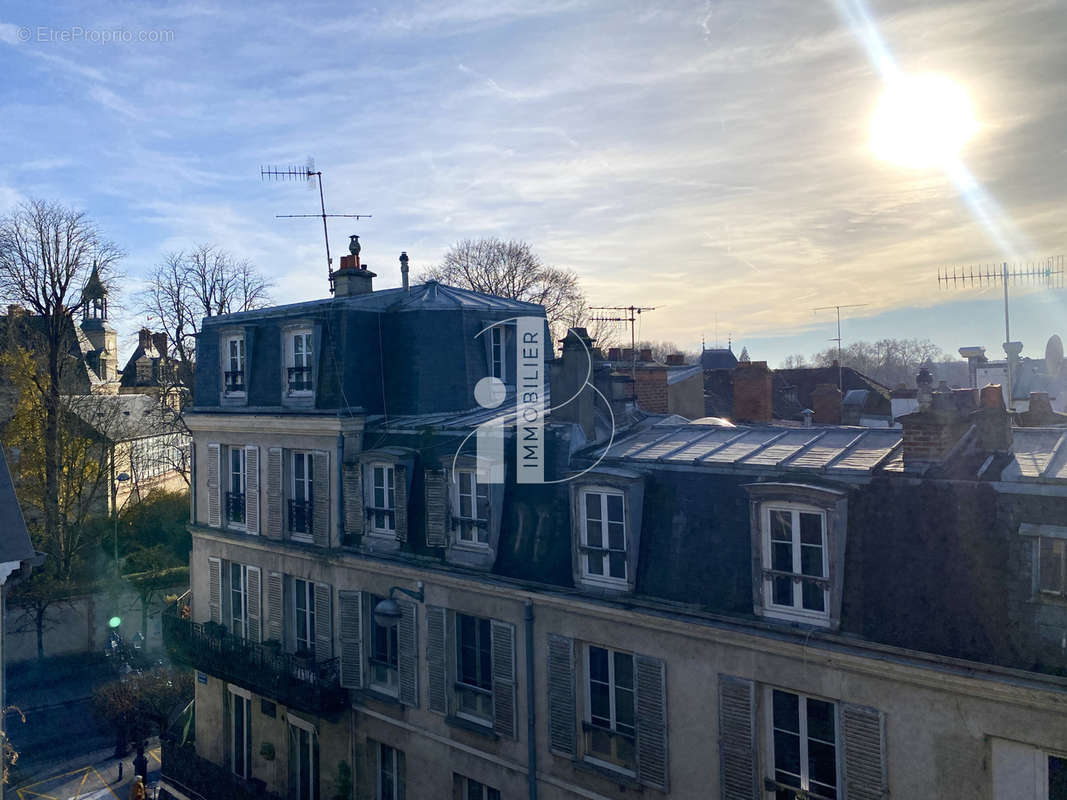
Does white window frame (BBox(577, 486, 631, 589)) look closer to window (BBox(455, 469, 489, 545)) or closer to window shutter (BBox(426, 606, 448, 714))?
window (BBox(455, 469, 489, 545))

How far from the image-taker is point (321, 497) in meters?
15.8

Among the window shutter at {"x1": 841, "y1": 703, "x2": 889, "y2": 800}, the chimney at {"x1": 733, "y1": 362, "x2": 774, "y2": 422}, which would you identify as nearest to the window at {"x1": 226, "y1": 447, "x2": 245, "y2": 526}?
the chimney at {"x1": 733, "y1": 362, "x2": 774, "y2": 422}

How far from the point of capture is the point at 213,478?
1867 cm

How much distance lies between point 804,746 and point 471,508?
20.4ft

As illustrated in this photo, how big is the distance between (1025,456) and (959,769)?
3.76 metres

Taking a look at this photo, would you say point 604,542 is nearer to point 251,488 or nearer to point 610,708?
point 610,708

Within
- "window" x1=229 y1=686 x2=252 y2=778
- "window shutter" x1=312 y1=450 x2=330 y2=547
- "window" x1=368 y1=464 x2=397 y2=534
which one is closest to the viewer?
"window" x1=368 y1=464 x2=397 y2=534

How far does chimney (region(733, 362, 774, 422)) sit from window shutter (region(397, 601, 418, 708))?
9935mm


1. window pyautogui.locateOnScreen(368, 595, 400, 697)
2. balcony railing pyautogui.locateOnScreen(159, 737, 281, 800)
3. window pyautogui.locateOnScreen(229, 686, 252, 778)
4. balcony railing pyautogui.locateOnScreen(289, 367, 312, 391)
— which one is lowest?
balcony railing pyautogui.locateOnScreen(159, 737, 281, 800)

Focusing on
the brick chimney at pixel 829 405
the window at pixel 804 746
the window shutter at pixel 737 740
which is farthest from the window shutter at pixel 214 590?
the brick chimney at pixel 829 405

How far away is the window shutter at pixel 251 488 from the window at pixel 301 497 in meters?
1.22

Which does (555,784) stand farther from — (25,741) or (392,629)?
(25,741)

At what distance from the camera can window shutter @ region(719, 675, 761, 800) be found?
9680 millimetres

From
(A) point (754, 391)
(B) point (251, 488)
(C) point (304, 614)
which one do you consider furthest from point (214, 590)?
(A) point (754, 391)
